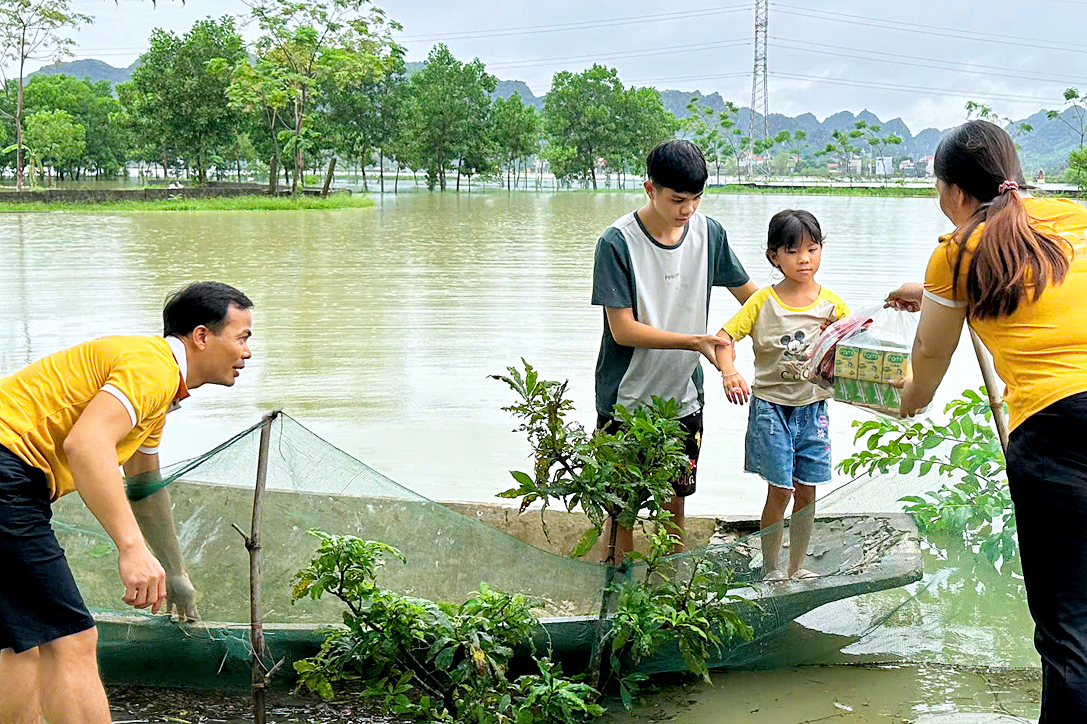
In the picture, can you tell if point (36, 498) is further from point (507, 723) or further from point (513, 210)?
point (513, 210)

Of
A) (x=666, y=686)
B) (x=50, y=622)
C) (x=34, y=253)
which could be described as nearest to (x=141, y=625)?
(x=50, y=622)

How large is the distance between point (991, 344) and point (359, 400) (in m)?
5.67

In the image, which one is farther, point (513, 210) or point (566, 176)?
point (566, 176)

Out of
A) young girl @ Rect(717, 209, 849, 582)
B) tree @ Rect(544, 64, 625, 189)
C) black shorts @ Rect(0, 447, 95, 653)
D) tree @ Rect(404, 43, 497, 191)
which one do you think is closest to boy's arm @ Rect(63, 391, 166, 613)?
black shorts @ Rect(0, 447, 95, 653)

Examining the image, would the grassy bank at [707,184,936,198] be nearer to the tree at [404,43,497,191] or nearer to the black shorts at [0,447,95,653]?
the tree at [404,43,497,191]

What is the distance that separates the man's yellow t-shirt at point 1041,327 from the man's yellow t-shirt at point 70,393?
163 cm

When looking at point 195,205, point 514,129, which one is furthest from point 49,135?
point 514,129

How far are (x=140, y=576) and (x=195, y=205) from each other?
29.0 m

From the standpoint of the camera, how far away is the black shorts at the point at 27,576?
2213mm

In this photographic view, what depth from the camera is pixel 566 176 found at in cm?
6419

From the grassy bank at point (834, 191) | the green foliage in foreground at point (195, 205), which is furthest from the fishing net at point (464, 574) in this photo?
the grassy bank at point (834, 191)

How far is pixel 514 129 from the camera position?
56156 mm

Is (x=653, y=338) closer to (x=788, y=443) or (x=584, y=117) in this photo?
(x=788, y=443)

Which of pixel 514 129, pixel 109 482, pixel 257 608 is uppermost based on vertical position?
pixel 514 129
